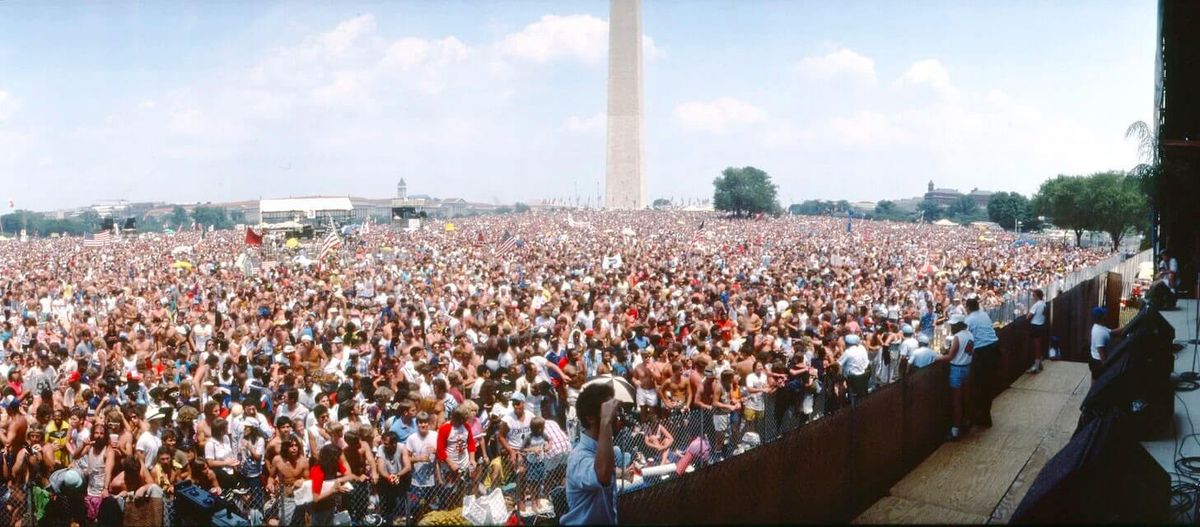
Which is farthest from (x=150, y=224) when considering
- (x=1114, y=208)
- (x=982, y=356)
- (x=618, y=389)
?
(x=618, y=389)

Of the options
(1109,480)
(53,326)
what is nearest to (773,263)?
(53,326)

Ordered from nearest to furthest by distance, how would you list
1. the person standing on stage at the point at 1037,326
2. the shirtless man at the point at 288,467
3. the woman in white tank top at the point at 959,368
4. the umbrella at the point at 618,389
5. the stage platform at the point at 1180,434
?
1. the umbrella at the point at 618,389
2. the shirtless man at the point at 288,467
3. the stage platform at the point at 1180,434
4. the woman in white tank top at the point at 959,368
5. the person standing on stage at the point at 1037,326

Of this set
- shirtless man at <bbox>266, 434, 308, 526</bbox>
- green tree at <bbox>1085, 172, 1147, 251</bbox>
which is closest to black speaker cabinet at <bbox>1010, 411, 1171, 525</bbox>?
shirtless man at <bbox>266, 434, 308, 526</bbox>

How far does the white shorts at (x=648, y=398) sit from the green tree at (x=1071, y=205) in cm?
6178

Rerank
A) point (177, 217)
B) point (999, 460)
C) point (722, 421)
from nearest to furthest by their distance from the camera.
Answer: point (999, 460) → point (722, 421) → point (177, 217)

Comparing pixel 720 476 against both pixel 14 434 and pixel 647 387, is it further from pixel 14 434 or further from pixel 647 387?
pixel 14 434

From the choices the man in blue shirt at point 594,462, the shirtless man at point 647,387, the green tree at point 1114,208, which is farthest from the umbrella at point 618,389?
the green tree at point 1114,208

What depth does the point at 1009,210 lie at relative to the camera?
10506 cm

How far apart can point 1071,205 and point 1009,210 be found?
154ft

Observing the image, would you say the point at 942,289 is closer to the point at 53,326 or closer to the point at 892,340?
the point at 892,340

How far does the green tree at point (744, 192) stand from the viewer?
10862 centimetres

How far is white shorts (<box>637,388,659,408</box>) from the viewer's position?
8703 millimetres

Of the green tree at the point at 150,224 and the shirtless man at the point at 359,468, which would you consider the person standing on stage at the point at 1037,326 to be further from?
the green tree at the point at 150,224

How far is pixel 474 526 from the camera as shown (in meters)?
5.33
